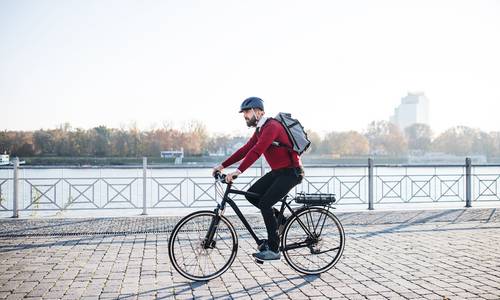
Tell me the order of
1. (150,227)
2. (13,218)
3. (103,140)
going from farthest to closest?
(103,140) → (13,218) → (150,227)

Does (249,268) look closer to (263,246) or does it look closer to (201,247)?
(263,246)

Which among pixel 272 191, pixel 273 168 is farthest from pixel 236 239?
pixel 273 168

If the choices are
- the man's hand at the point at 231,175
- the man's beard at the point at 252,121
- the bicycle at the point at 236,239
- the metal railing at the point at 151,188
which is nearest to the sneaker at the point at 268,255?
the bicycle at the point at 236,239

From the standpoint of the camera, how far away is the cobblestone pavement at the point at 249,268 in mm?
5094

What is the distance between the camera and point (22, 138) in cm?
3077

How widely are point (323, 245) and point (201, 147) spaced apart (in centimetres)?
7946

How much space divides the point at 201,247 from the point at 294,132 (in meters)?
1.62

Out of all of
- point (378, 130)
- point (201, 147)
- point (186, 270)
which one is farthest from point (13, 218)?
point (378, 130)

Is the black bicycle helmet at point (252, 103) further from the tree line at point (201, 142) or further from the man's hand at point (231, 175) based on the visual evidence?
the tree line at point (201, 142)

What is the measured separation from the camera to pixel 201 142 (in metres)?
86.6

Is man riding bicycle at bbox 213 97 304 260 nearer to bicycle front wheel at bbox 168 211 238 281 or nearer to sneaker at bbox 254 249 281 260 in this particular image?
sneaker at bbox 254 249 281 260

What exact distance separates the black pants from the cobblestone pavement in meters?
0.56

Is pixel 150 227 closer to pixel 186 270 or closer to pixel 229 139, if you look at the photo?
pixel 186 270

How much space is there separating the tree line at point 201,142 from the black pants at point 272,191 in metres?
16.3
